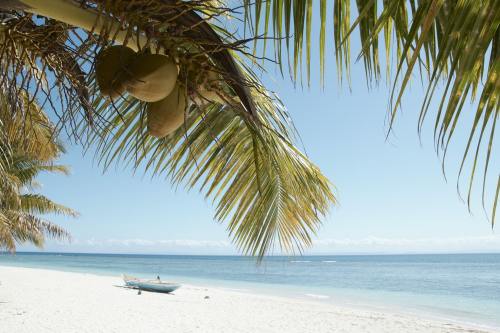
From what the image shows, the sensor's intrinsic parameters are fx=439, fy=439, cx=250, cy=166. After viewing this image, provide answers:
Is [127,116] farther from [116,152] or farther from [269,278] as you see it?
[269,278]

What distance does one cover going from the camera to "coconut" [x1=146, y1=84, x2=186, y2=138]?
641mm

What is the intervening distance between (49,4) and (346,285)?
3364 cm

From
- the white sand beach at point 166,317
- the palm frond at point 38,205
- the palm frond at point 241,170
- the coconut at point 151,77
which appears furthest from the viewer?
the palm frond at point 38,205

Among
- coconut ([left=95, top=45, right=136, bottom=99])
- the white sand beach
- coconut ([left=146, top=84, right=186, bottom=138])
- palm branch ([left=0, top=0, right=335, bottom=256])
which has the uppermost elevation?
palm branch ([left=0, top=0, right=335, bottom=256])

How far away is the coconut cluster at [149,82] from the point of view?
0.59 m

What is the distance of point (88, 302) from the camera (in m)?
13.9

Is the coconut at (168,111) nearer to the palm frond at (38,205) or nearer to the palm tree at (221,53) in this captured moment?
the palm tree at (221,53)

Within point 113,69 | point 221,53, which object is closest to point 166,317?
point 221,53

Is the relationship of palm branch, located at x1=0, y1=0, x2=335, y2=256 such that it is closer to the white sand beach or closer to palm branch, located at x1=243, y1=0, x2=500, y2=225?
palm branch, located at x1=243, y1=0, x2=500, y2=225

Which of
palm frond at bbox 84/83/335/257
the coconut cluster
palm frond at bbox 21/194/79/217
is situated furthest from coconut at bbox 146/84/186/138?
palm frond at bbox 21/194/79/217

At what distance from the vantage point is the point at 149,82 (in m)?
0.59

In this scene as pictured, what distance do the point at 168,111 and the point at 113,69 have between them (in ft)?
0.31

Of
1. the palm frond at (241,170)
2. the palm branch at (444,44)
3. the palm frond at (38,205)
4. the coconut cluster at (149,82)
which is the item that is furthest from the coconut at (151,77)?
the palm frond at (38,205)

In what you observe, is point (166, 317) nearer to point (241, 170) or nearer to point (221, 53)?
point (241, 170)
